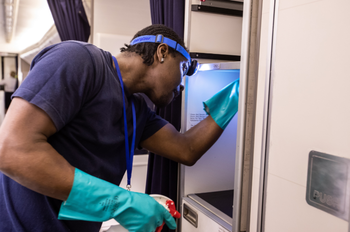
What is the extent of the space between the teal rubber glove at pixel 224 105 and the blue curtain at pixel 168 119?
0.89 feet

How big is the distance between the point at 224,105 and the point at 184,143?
0.30 meters

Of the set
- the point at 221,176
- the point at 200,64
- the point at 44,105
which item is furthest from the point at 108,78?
the point at 221,176

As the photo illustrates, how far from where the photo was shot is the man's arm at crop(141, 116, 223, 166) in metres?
1.45

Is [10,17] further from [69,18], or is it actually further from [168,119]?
[168,119]

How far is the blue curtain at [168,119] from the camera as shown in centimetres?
158

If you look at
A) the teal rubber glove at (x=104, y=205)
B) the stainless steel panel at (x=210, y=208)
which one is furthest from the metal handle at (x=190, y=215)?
the teal rubber glove at (x=104, y=205)

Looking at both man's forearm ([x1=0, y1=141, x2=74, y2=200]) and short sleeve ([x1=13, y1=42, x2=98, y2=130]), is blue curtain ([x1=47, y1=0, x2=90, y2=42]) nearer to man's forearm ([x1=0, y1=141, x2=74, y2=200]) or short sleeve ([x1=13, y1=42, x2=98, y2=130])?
short sleeve ([x1=13, y1=42, x2=98, y2=130])

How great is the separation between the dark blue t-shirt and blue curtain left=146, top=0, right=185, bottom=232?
44 cm

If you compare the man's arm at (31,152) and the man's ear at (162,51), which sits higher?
the man's ear at (162,51)

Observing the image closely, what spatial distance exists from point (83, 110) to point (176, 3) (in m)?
0.91

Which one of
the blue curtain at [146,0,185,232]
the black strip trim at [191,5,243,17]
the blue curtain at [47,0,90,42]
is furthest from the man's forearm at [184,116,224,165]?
the blue curtain at [47,0,90,42]

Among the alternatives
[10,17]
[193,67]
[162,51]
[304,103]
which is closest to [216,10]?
[193,67]

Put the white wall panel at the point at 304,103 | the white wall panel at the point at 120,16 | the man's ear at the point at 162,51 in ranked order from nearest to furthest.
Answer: the white wall panel at the point at 304,103 < the man's ear at the point at 162,51 < the white wall panel at the point at 120,16

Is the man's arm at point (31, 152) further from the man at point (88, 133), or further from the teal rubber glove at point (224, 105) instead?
the teal rubber glove at point (224, 105)
